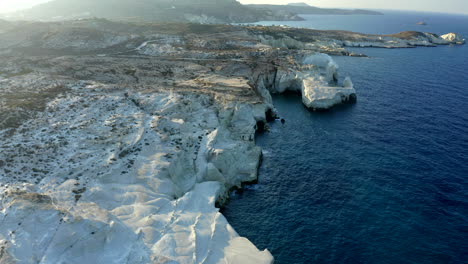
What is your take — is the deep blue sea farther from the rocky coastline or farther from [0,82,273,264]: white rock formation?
[0,82,273,264]: white rock formation

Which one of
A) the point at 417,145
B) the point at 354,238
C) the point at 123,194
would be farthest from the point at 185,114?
the point at 417,145

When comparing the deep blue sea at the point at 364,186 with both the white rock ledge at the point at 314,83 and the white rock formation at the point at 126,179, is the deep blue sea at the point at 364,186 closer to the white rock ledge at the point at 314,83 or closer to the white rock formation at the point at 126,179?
the white rock ledge at the point at 314,83

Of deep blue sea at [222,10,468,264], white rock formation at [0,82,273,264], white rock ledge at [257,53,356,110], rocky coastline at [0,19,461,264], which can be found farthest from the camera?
white rock ledge at [257,53,356,110]

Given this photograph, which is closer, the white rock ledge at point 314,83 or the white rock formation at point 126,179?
the white rock formation at point 126,179

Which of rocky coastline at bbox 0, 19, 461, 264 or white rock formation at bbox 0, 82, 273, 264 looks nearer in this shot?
white rock formation at bbox 0, 82, 273, 264

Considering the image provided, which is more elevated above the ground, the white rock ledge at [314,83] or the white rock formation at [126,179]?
the white rock ledge at [314,83]

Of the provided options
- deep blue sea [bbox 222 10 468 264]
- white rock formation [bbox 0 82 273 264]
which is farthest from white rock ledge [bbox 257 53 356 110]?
white rock formation [bbox 0 82 273 264]

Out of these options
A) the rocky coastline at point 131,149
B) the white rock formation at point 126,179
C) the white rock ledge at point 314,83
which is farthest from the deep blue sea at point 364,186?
the white rock formation at point 126,179
